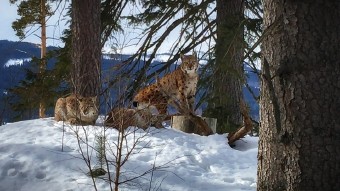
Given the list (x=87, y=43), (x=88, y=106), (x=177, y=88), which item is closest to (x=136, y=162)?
(x=88, y=106)

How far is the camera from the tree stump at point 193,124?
8.30 metres

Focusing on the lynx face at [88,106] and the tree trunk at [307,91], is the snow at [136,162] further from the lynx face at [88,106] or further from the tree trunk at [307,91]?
the tree trunk at [307,91]

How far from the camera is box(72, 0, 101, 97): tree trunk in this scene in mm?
8586

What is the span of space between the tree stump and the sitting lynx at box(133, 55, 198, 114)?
29 centimetres

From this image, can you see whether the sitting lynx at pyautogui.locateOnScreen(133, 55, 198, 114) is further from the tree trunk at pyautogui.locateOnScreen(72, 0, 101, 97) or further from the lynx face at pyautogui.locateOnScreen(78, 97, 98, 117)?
the lynx face at pyautogui.locateOnScreen(78, 97, 98, 117)

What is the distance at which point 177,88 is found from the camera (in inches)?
355

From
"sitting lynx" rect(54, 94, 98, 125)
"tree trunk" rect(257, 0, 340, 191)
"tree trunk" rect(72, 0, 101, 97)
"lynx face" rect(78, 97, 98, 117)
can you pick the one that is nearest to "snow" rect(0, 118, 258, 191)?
"sitting lynx" rect(54, 94, 98, 125)

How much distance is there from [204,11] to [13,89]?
5.34 m

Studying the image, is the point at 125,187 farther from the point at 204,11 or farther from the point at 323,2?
the point at 204,11

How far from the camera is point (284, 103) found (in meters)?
3.68

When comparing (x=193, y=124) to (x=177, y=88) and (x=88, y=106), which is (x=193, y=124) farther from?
(x=88, y=106)

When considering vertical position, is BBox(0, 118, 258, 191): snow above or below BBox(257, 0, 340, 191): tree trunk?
below

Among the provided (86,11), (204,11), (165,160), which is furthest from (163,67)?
(165,160)

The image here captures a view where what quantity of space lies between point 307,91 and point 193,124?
16.5 feet
